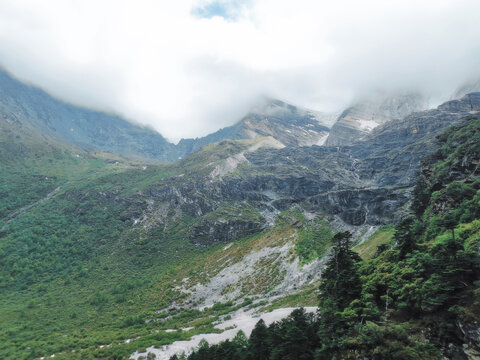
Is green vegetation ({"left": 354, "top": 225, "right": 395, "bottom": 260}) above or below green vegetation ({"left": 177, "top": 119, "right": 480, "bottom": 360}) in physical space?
below

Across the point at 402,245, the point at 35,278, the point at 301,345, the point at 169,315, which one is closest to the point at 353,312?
the point at 301,345

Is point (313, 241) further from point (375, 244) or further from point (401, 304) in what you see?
point (401, 304)

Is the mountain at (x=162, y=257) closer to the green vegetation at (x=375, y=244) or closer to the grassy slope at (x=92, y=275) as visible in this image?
the grassy slope at (x=92, y=275)

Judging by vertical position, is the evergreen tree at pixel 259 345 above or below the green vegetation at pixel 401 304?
below

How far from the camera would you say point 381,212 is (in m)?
134

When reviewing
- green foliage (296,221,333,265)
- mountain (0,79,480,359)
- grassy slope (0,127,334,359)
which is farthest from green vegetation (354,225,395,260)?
grassy slope (0,127,334,359)

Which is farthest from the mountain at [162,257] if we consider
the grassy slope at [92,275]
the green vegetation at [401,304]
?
the green vegetation at [401,304]

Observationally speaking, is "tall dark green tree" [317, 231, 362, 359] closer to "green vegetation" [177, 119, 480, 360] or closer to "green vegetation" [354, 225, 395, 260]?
"green vegetation" [177, 119, 480, 360]

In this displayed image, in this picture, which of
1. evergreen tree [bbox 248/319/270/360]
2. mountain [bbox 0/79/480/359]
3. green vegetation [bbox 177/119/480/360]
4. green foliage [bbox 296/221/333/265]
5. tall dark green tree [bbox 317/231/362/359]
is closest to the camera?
green vegetation [bbox 177/119/480/360]

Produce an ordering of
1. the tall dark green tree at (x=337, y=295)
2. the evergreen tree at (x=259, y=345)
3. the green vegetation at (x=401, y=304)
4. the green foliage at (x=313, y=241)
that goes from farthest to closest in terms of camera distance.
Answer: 1. the green foliage at (x=313, y=241)
2. the evergreen tree at (x=259, y=345)
3. the tall dark green tree at (x=337, y=295)
4. the green vegetation at (x=401, y=304)

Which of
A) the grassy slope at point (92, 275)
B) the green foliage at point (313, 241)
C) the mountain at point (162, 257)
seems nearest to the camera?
the grassy slope at point (92, 275)

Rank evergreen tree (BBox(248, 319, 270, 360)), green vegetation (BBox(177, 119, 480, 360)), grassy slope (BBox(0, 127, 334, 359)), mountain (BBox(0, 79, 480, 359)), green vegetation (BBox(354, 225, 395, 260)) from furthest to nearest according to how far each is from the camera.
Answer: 1. mountain (BBox(0, 79, 480, 359))
2. green vegetation (BBox(354, 225, 395, 260))
3. grassy slope (BBox(0, 127, 334, 359))
4. evergreen tree (BBox(248, 319, 270, 360))
5. green vegetation (BBox(177, 119, 480, 360))

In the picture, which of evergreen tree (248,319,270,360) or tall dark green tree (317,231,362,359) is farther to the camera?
evergreen tree (248,319,270,360)

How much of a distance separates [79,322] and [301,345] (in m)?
86.5
